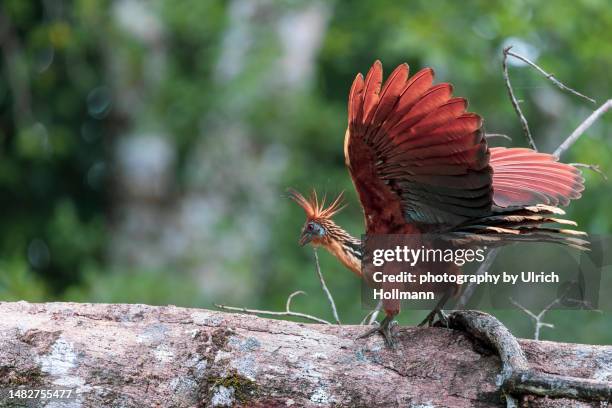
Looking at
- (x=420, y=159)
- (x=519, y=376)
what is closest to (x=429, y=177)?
(x=420, y=159)

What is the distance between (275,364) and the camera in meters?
2.85

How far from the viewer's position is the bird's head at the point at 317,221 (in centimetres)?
Answer: 338

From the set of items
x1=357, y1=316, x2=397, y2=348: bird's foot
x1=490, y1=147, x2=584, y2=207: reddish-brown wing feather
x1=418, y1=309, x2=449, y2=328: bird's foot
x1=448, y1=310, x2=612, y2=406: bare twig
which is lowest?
A: x1=448, y1=310, x2=612, y2=406: bare twig

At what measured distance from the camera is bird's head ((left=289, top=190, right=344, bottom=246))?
3377 millimetres

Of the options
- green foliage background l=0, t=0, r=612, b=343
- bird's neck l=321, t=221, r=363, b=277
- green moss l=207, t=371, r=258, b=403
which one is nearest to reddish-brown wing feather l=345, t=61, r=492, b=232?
bird's neck l=321, t=221, r=363, b=277

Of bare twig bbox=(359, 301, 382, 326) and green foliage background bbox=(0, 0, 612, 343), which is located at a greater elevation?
green foliage background bbox=(0, 0, 612, 343)

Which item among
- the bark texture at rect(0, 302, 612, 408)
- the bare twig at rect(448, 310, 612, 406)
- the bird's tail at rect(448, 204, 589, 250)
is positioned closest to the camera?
the bare twig at rect(448, 310, 612, 406)

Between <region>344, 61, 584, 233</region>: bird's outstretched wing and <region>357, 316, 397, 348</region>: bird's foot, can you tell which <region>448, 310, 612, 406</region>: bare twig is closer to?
<region>357, 316, 397, 348</region>: bird's foot

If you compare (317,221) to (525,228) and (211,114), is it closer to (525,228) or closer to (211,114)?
(525,228)

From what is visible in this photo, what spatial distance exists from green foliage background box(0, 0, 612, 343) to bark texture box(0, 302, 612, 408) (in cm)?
433

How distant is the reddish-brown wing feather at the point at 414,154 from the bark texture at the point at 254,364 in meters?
0.38

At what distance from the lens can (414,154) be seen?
295 cm

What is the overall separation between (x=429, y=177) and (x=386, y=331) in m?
0.48

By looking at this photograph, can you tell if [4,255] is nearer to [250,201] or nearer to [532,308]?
[250,201]
